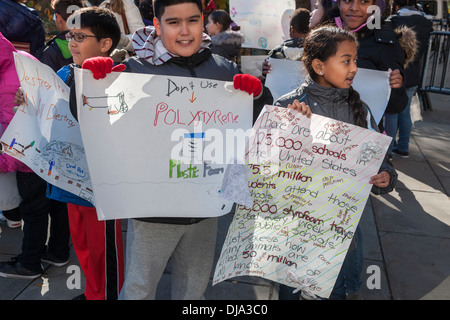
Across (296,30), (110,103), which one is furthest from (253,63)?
(110,103)

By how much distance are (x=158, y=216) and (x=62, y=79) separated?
120 centimetres

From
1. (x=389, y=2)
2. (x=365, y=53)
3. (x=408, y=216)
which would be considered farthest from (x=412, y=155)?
(x=365, y=53)

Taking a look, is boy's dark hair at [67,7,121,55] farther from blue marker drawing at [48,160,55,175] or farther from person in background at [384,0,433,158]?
person in background at [384,0,433,158]

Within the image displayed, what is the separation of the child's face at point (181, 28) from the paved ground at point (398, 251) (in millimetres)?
1725

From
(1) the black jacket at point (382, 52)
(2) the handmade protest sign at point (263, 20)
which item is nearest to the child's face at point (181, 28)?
(1) the black jacket at point (382, 52)

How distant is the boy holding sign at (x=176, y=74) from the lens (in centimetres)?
225

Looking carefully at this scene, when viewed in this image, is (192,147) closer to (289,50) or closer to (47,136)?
(47,136)

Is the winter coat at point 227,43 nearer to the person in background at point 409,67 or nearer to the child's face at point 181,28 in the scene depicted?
the person in background at point 409,67

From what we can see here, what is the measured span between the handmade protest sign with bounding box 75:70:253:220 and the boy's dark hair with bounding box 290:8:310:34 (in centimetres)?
268

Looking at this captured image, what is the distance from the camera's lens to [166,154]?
224 centimetres

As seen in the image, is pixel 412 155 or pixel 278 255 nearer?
pixel 278 255

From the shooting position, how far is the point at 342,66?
249cm

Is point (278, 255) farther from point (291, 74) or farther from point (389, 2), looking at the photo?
point (389, 2)
